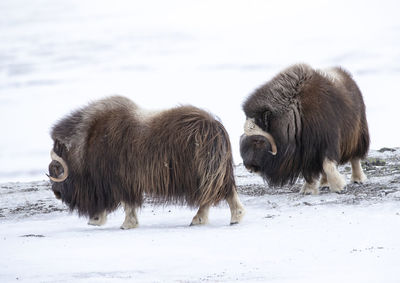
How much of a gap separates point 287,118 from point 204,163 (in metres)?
1.04

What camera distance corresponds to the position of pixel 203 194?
Result: 5.23m

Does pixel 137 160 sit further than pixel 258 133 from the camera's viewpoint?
No

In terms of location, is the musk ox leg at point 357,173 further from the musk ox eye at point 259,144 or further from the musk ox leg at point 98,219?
the musk ox leg at point 98,219

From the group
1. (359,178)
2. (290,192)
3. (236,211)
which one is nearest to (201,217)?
(236,211)

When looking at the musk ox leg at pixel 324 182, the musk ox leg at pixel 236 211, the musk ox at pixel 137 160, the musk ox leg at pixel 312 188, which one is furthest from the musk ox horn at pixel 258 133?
the musk ox leg at pixel 236 211

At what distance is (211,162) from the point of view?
5.20 meters

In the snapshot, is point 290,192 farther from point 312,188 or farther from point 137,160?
point 137,160

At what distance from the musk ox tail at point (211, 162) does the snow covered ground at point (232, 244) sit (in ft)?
0.71

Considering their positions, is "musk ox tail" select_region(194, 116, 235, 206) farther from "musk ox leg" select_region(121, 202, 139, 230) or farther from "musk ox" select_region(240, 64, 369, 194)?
"musk ox" select_region(240, 64, 369, 194)

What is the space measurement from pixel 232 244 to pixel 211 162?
80 centimetres

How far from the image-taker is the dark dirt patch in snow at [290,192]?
576 cm

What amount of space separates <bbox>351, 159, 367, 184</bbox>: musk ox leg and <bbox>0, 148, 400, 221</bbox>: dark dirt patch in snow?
2.4 inches

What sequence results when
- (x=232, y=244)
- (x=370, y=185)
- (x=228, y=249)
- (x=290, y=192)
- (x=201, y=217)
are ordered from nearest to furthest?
(x=228, y=249)
(x=232, y=244)
(x=201, y=217)
(x=370, y=185)
(x=290, y=192)

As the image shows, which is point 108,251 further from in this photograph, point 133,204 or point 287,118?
point 287,118
